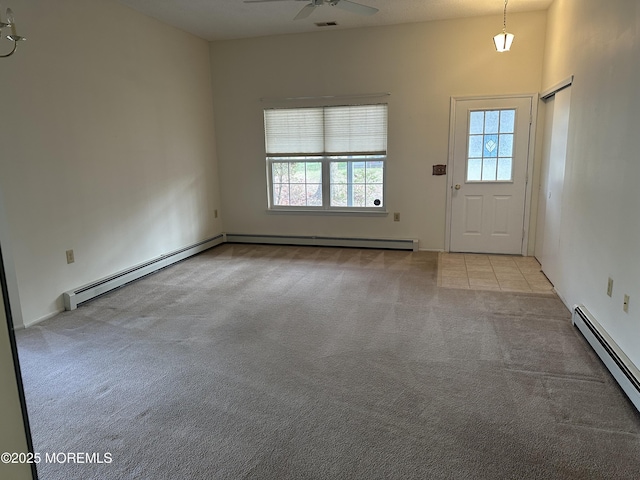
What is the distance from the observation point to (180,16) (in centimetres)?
480

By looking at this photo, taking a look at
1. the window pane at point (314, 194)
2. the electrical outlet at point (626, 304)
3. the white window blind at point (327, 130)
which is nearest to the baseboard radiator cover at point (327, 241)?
the window pane at point (314, 194)

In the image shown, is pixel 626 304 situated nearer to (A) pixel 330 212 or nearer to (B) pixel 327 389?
(B) pixel 327 389

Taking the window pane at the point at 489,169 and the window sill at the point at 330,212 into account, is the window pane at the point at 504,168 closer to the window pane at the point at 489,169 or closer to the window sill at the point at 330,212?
the window pane at the point at 489,169

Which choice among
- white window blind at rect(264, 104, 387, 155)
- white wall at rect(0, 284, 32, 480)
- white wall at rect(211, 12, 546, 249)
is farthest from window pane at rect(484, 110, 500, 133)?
white wall at rect(0, 284, 32, 480)

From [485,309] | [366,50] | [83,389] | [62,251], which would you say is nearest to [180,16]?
[366,50]

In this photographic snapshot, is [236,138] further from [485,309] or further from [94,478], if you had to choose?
[94,478]

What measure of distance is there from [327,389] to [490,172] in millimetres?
3989

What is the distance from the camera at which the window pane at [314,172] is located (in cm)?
598

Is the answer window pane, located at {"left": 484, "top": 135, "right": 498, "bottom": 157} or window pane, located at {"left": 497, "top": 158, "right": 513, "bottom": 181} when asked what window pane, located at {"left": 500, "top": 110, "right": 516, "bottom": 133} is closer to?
window pane, located at {"left": 484, "top": 135, "right": 498, "bottom": 157}

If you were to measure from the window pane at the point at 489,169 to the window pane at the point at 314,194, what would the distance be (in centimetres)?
Answer: 220

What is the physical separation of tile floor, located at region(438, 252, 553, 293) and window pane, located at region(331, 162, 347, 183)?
170 centimetres

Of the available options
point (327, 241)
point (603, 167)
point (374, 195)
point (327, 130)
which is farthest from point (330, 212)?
point (603, 167)

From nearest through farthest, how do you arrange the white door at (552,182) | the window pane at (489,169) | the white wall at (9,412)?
1. the white wall at (9,412)
2. the white door at (552,182)
3. the window pane at (489,169)

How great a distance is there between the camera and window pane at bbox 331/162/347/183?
587 centimetres
